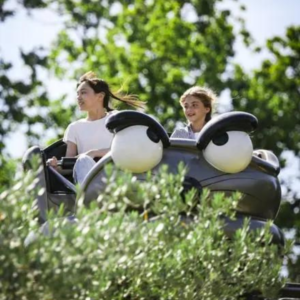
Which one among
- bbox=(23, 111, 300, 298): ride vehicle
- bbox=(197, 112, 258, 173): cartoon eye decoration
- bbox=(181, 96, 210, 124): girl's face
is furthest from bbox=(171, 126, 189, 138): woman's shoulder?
bbox=(197, 112, 258, 173): cartoon eye decoration

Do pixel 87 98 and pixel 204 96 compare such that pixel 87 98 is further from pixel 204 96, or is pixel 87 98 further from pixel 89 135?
pixel 204 96

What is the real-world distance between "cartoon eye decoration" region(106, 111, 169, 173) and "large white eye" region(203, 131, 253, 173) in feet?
1.22

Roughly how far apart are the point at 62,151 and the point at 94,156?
41.8 inches

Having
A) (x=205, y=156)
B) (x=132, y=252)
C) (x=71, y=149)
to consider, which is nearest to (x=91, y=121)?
(x=71, y=149)

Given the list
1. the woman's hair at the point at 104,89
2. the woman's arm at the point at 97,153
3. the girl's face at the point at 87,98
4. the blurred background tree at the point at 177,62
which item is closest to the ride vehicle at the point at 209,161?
the woman's arm at the point at 97,153

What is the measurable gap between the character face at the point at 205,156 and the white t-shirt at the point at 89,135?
1.76m

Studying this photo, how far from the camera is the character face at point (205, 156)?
887cm

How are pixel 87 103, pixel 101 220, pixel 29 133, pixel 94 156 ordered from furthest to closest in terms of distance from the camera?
pixel 29 133 < pixel 87 103 < pixel 94 156 < pixel 101 220

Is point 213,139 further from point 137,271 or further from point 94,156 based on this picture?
point 137,271

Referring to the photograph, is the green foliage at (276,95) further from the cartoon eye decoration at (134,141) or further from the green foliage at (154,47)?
the cartoon eye decoration at (134,141)

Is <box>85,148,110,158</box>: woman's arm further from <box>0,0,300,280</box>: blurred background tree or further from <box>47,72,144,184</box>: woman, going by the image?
<box>0,0,300,280</box>: blurred background tree

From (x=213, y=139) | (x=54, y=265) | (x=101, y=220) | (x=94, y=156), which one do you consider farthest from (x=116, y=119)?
(x=54, y=265)

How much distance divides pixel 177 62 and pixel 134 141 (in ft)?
95.4

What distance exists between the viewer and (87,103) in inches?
438
